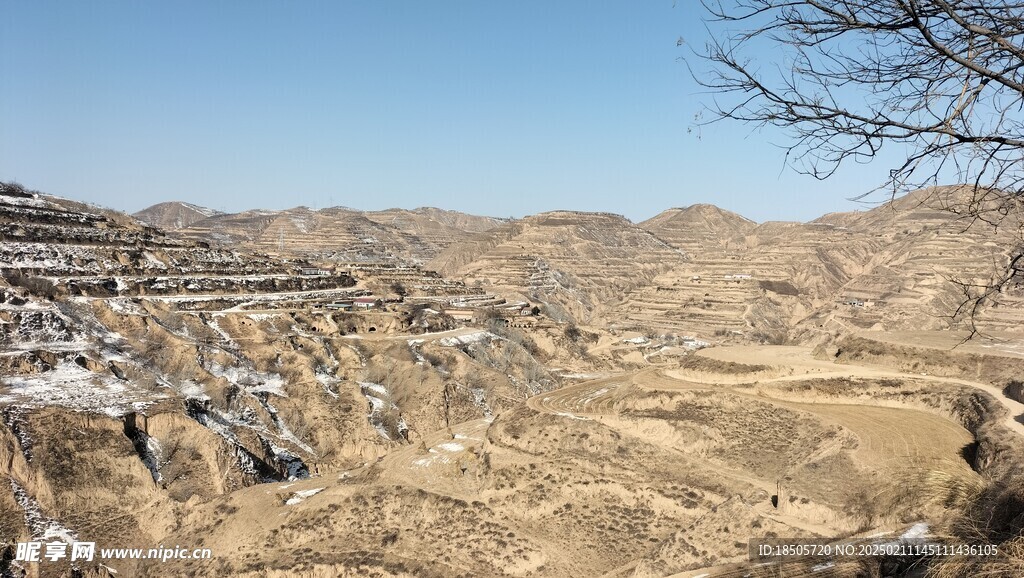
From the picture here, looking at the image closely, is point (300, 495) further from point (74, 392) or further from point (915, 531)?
point (915, 531)

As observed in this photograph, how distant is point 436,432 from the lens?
135ft

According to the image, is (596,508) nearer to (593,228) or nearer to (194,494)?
(194,494)

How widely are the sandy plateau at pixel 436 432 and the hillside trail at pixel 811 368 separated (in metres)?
0.25

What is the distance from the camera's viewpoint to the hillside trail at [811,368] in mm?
29427

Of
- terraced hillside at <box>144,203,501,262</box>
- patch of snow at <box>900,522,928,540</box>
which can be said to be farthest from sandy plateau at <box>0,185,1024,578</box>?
terraced hillside at <box>144,203,501,262</box>

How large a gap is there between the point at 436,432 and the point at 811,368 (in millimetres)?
21846

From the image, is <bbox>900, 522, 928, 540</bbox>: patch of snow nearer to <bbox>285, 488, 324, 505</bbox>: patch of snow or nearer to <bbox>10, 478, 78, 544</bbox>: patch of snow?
<bbox>285, 488, 324, 505</bbox>: patch of snow

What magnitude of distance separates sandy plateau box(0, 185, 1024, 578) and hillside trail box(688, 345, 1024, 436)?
0.25 m

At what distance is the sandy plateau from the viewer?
2166 cm

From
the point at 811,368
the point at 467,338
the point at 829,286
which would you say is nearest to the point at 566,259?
the point at 829,286

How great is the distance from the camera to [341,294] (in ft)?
225

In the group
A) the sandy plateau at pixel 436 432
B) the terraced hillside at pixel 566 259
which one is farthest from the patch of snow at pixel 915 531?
the terraced hillside at pixel 566 259

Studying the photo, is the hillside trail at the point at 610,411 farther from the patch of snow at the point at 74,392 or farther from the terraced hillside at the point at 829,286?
the terraced hillside at the point at 829,286

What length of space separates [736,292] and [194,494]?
8113 centimetres
